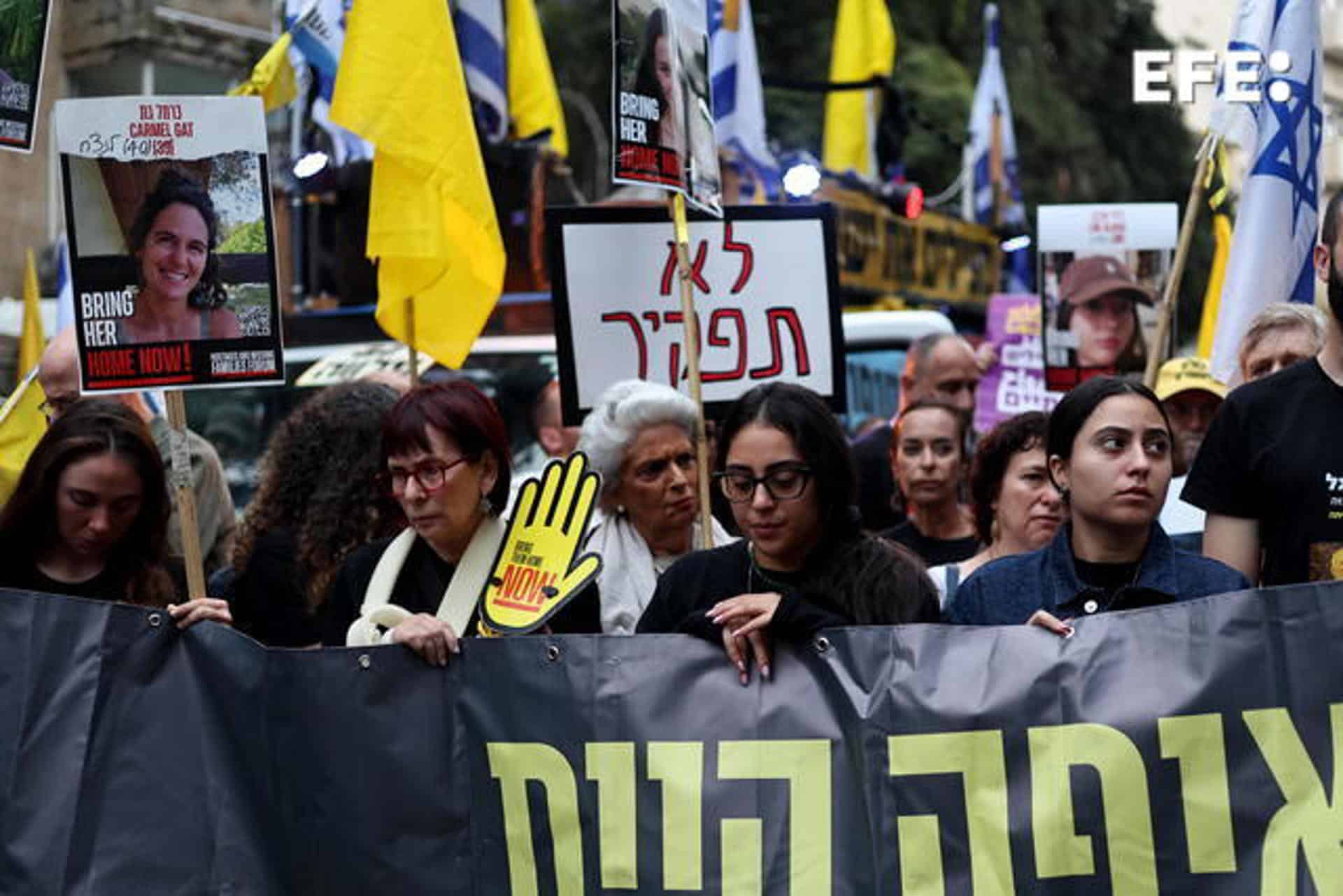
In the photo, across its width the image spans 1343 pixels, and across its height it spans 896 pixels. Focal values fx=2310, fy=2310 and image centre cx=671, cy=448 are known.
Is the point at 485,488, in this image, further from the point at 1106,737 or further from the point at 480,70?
the point at 480,70

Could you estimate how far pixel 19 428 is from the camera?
20.1 feet

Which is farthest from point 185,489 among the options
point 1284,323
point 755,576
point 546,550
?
point 1284,323

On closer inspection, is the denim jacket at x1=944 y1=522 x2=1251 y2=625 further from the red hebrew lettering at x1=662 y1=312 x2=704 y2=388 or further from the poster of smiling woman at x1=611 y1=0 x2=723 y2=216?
the red hebrew lettering at x1=662 y1=312 x2=704 y2=388

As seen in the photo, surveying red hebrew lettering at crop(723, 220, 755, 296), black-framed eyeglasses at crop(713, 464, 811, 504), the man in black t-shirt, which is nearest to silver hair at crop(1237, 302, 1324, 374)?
red hebrew lettering at crop(723, 220, 755, 296)

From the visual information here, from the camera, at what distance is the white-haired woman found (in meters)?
5.45

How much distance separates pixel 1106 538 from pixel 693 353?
5.12ft

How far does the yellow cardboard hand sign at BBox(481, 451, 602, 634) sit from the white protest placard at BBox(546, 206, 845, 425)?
5.04ft

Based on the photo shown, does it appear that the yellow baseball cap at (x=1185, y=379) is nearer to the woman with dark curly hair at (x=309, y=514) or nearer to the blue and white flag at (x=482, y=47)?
the woman with dark curly hair at (x=309, y=514)

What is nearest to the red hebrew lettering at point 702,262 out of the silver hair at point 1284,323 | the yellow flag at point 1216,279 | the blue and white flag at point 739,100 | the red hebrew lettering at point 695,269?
the red hebrew lettering at point 695,269

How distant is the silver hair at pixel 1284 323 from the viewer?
20.5 feet

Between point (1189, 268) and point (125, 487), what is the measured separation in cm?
2010

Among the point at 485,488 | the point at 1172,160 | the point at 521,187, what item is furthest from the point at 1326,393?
the point at 1172,160

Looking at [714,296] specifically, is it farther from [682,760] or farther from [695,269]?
[682,760]

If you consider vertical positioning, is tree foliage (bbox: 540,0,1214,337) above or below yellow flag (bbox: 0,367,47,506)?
above
